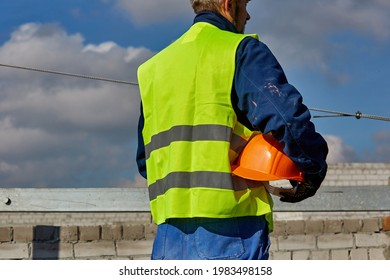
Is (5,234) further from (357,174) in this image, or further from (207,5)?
(357,174)

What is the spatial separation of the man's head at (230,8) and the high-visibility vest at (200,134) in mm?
102

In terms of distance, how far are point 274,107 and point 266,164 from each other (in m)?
0.26

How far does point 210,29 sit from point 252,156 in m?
0.58

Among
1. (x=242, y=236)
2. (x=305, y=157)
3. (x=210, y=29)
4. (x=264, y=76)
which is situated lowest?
(x=242, y=236)

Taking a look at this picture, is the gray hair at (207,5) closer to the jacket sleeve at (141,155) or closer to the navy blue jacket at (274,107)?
the navy blue jacket at (274,107)

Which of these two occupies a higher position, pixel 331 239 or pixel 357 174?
pixel 357 174

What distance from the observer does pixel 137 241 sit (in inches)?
252

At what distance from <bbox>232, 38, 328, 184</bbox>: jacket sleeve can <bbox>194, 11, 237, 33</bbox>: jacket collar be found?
260mm

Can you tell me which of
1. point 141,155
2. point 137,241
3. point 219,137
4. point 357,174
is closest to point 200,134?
point 219,137

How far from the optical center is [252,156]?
9.87 ft

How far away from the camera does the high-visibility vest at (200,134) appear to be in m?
2.98

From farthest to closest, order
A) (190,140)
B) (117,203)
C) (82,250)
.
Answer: (82,250) → (117,203) → (190,140)

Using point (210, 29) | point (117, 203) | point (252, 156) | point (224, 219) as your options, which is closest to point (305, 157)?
point (252, 156)

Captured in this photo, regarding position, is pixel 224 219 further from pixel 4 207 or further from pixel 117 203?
pixel 4 207
